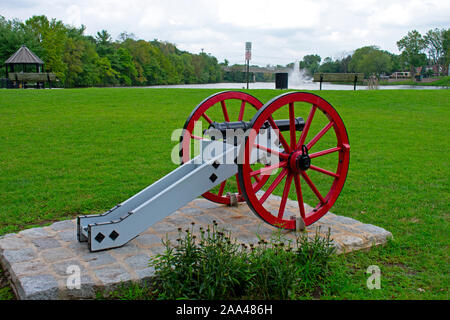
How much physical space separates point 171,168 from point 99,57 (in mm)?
52328

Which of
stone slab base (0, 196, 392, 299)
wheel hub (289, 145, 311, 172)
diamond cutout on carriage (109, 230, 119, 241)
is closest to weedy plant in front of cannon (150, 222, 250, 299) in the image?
stone slab base (0, 196, 392, 299)

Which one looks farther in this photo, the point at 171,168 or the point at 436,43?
the point at 436,43

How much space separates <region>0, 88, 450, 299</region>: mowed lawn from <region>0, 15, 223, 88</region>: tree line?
31.2 meters

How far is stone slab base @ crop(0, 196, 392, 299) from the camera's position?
10.3 feet

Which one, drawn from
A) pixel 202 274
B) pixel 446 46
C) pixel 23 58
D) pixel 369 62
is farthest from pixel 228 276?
pixel 446 46

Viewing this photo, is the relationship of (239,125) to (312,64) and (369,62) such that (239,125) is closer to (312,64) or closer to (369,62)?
(312,64)

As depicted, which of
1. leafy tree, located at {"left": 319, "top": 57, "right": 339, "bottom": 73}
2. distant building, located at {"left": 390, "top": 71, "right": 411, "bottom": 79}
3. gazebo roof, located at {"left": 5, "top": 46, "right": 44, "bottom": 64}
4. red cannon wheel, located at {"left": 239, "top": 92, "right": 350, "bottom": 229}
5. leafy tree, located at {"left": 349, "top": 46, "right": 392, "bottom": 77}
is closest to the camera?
red cannon wheel, located at {"left": 239, "top": 92, "right": 350, "bottom": 229}

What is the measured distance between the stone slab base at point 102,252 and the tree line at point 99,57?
39.4 meters

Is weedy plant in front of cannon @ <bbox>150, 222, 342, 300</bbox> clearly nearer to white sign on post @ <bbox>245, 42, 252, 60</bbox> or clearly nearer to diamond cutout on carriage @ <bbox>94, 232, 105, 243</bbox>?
diamond cutout on carriage @ <bbox>94, 232, 105, 243</bbox>

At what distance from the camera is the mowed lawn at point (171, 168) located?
3.94 meters

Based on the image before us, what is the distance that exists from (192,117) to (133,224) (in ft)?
5.15

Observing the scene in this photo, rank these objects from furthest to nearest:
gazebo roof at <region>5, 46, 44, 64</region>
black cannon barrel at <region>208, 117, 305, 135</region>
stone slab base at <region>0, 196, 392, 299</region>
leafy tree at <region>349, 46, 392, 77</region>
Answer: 1. leafy tree at <region>349, 46, 392, 77</region>
2. gazebo roof at <region>5, 46, 44, 64</region>
3. black cannon barrel at <region>208, 117, 305, 135</region>
4. stone slab base at <region>0, 196, 392, 299</region>

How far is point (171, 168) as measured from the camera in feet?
24.3

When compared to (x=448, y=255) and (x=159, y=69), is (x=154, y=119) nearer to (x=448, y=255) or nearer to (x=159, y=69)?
(x=448, y=255)
